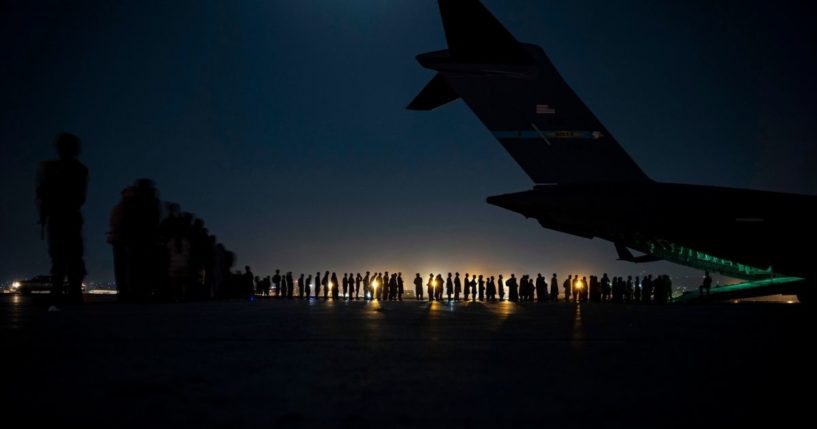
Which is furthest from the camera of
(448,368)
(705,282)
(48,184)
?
(705,282)

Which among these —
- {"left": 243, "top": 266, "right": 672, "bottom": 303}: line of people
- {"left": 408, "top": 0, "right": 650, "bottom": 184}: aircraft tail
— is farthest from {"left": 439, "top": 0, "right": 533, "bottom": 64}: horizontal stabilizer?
{"left": 243, "top": 266, "right": 672, "bottom": 303}: line of people

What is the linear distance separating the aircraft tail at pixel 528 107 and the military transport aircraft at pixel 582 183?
15mm

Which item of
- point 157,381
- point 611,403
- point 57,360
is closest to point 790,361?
point 611,403

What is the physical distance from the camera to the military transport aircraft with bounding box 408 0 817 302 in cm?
804

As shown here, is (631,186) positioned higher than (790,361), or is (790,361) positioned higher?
(631,186)

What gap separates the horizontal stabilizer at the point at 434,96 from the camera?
8.27 metres

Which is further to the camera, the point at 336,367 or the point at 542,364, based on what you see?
the point at 542,364

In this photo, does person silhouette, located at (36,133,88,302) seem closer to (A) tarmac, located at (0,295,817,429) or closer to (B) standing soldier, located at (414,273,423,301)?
(A) tarmac, located at (0,295,817,429)

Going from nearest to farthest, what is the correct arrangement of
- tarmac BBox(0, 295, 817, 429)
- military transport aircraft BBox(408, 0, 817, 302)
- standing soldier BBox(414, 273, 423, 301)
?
tarmac BBox(0, 295, 817, 429) < military transport aircraft BBox(408, 0, 817, 302) < standing soldier BBox(414, 273, 423, 301)

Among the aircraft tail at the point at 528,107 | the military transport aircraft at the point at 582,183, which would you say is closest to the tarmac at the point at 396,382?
the military transport aircraft at the point at 582,183

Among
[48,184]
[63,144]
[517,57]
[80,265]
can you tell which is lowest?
[80,265]

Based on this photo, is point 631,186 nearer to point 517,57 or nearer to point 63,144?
point 517,57

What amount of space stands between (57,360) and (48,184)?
5.49m

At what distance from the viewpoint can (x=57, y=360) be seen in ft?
7.98
